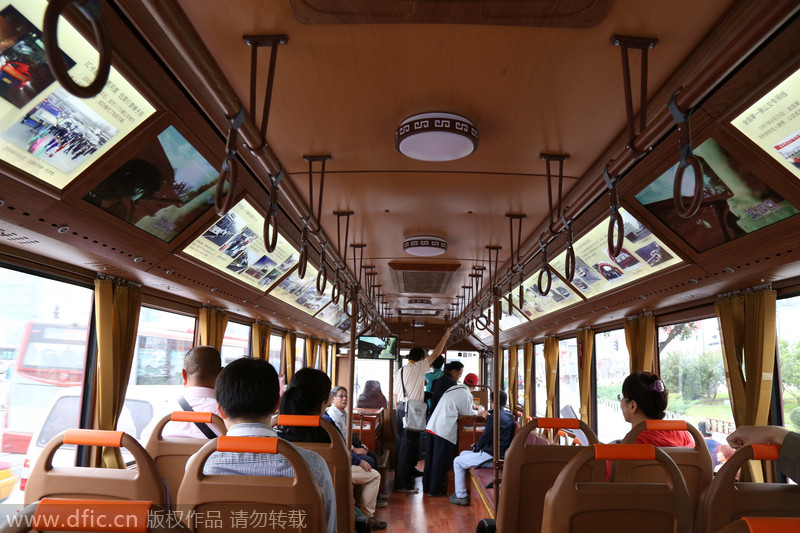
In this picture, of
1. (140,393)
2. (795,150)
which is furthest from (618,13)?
(140,393)

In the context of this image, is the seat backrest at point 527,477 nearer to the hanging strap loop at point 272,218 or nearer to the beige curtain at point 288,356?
the hanging strap loop at point 272,218

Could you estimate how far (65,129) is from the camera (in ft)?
8.26

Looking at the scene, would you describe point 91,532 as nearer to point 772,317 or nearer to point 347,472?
point 347,472

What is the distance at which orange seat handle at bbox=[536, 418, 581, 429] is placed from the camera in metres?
3.08

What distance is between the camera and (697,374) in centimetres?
564

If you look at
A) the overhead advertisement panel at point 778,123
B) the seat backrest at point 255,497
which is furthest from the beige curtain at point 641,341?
the seat backrest at point 255,497

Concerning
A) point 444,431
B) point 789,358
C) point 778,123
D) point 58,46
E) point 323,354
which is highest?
point 778,123

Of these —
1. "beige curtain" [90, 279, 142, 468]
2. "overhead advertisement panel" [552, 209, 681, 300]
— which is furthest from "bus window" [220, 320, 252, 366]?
"overhead advertisement panel" [552, 209, 681, 300]

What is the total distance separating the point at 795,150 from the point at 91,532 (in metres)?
3.02

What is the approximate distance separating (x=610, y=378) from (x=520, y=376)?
5244mm

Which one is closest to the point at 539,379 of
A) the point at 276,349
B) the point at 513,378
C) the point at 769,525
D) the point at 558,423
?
the point at 513,378

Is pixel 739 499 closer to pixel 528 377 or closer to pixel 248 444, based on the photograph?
pixel 248 444

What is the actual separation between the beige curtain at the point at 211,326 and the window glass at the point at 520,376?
25.8 ft

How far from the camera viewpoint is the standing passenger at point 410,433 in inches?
317
